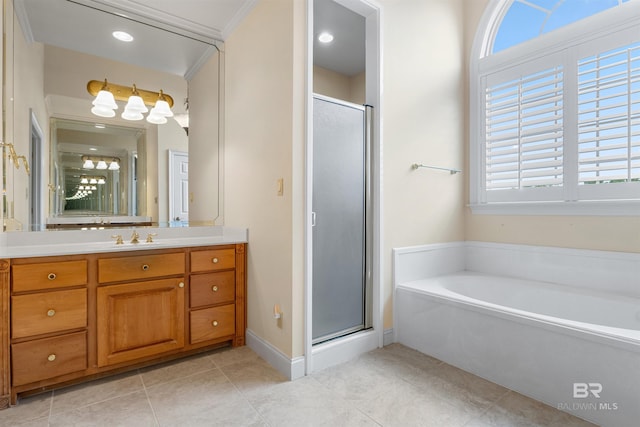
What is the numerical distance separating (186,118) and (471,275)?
2.75m

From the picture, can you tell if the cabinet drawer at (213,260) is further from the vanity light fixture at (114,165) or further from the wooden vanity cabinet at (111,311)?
the vanity light fixture at (114,165)

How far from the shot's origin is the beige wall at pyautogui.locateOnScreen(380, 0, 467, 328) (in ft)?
8.21

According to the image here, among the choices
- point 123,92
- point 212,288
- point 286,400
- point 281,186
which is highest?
point 123,92

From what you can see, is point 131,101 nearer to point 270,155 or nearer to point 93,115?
point 93,115

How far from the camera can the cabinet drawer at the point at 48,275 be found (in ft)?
5.71

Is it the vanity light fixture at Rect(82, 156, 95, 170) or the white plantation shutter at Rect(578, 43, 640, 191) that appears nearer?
the white plantation shutter at Rect(578, 43, 640, 191)

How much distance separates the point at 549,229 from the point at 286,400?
230cm

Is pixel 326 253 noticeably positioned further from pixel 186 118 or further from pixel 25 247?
pixel 25 247

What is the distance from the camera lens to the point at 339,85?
13.3 feet

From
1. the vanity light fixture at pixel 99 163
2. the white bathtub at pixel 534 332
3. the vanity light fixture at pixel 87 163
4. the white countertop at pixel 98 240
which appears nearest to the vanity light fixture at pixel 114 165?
the vanity light fixture at pixel 99 163

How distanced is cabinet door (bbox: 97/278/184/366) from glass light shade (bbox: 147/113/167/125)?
50.9 inches

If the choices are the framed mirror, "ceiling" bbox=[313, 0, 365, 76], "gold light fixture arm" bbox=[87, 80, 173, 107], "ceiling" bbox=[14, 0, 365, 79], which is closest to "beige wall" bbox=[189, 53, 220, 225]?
the framed mirror

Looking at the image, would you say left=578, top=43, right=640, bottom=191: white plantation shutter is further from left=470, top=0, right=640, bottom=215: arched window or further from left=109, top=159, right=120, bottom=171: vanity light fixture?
left=109, top=159, right=120, bottom=171: vanity light fixture

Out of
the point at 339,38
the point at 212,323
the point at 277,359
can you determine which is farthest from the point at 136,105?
the point at 277,359
